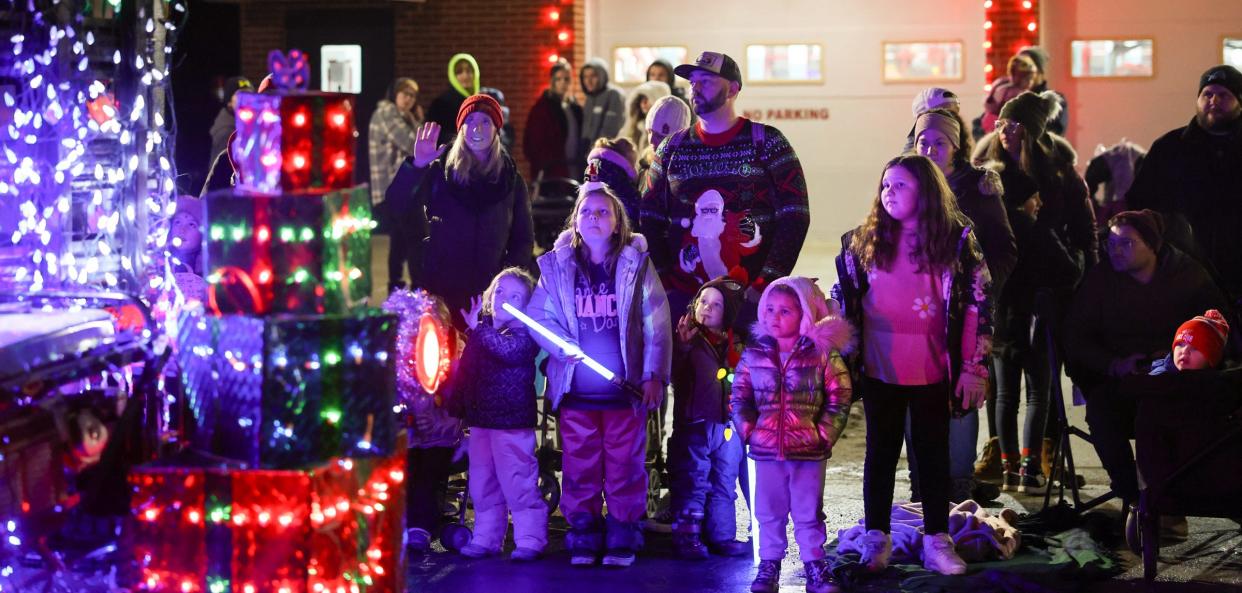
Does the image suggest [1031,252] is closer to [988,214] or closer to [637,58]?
[988,214]

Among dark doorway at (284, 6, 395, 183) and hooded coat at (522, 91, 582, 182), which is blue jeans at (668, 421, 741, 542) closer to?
hooded coat at (522, 91, 582, 182)

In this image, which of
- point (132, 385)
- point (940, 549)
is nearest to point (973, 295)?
point (940, 549)

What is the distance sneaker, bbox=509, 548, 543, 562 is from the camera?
6.87 metres

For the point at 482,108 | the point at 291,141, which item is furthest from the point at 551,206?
the point at 291,141

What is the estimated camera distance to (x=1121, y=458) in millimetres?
7039

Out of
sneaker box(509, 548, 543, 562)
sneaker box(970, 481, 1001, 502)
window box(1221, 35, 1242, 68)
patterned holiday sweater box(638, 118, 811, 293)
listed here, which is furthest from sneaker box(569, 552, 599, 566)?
window box(1221, 35, 1242, 68)

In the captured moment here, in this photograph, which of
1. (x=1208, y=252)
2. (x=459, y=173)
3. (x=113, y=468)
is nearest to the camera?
(x=113, y=468)

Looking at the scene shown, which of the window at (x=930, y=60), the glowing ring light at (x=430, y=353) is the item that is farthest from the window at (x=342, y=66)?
the glowing ring light at (x=430, y=353)

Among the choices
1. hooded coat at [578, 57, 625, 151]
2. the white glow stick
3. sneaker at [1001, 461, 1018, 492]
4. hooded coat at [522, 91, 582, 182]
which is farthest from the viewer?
hooded coat at [522, 91, 582, 182]

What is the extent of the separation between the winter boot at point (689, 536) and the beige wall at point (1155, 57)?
10.6m

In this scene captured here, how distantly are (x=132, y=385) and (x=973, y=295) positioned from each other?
3359 millimetres

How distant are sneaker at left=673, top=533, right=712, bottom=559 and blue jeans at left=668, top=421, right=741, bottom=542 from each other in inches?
3.9

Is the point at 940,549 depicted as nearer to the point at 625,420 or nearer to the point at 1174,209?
the point at 625,420

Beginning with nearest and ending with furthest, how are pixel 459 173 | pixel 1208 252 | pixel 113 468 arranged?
pixel 113 468
pixel 459 173
pixel 1208 252
